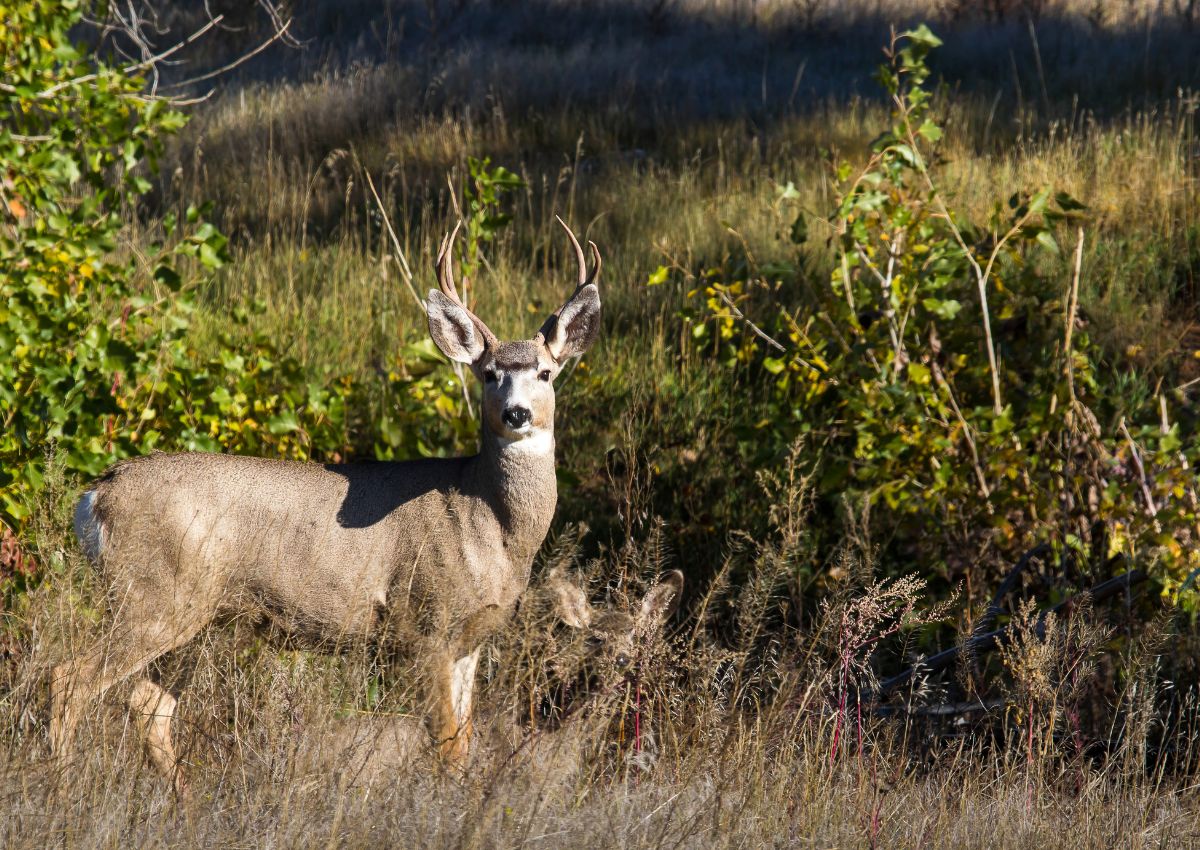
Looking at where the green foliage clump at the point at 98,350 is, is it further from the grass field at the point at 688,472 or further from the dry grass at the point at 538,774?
the dry grass at the point at 538,774

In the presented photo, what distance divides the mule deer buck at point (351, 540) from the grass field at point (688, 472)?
0.46ft

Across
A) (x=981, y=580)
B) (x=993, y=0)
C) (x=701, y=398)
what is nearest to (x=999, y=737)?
(x=981, y=580)

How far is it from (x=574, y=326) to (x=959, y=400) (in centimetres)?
222

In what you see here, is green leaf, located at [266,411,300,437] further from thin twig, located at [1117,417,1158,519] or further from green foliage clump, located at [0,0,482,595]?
thin twig, located at [1117,417,1158,519]

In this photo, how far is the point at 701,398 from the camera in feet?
21.8

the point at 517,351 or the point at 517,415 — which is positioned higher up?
the point at 517,351

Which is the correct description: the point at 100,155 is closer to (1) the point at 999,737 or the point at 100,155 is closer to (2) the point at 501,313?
(2) the point at 501,313

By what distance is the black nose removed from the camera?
4.04m

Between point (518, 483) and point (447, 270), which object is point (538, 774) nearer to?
point (518, 483)

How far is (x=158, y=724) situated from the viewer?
414 centimetres

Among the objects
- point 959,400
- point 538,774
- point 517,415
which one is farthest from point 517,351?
point 959,400

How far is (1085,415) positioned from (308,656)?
3064 millimetres

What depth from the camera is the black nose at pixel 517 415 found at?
404cm

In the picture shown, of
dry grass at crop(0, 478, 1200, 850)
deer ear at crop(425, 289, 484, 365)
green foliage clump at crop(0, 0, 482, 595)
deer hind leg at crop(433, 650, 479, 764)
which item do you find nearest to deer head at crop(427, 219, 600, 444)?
deer ear at crop(425, 289, 484, 365)
